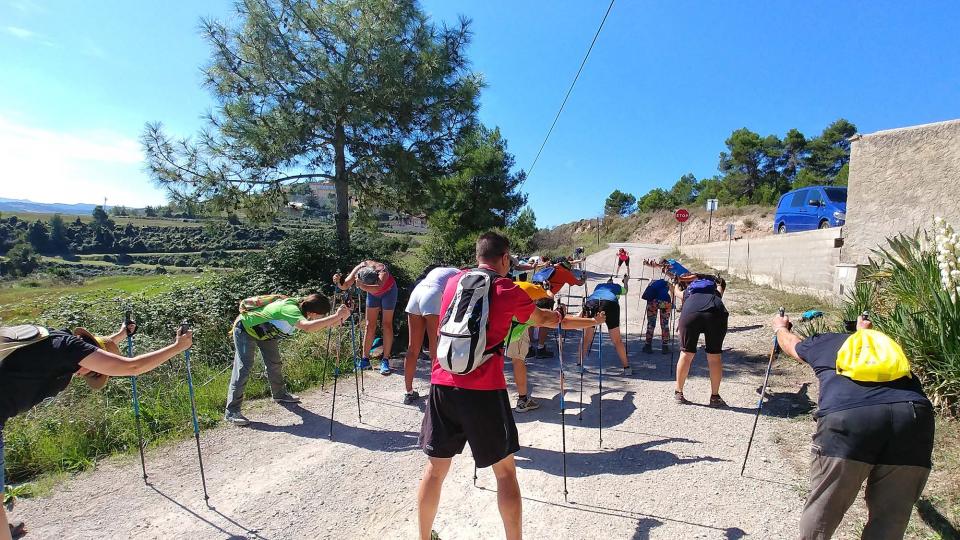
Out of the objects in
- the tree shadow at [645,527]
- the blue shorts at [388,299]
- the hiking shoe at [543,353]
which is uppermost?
the blue shorts at [388,299]

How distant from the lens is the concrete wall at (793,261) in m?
9.48

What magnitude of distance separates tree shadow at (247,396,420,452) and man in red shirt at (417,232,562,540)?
1.96 meters

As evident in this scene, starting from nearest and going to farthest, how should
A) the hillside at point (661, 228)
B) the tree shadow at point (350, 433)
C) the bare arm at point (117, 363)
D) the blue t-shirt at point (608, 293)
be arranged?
the bare arm at point (117, 363) < the tree shadow at point (350, 433) < the blue t-shirt at point (608, 293) < the hillside at point (661, 228)

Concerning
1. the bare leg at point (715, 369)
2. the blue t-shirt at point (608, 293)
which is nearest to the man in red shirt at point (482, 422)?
the bare leg at point (715, 369)

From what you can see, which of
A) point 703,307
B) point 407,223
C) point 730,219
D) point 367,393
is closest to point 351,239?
point 407,223

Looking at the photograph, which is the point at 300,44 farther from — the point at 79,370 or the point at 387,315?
the point at 79,370

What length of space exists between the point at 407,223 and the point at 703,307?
400 inches

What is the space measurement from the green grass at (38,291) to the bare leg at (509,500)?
860cm

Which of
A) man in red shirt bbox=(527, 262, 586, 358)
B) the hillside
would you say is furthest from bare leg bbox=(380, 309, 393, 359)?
the hillside

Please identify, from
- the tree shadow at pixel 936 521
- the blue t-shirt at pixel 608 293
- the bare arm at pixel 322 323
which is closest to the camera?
the tree shadow at pixel 936 521

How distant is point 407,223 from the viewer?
46.8 feet

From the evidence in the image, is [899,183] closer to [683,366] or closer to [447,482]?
[683,366]

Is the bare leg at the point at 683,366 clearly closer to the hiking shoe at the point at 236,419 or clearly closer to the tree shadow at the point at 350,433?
the tree shadow at the point at 350,433

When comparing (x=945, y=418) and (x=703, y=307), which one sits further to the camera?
Result: (x=703, y=307)
